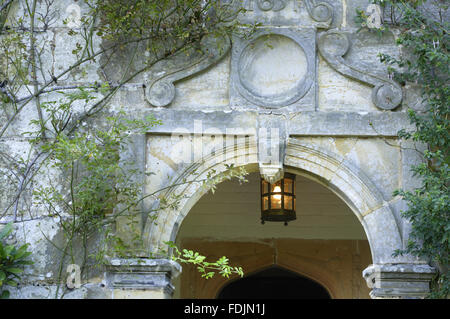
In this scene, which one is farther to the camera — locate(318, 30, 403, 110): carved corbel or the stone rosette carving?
the stone rosette carving

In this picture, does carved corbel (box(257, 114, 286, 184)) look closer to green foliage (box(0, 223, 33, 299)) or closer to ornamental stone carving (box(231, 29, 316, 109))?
ornamental stone carving (box(231, 29, 316, 109))

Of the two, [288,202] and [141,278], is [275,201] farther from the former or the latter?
[141,278]

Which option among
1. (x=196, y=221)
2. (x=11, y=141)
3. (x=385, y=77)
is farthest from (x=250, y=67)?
(x=196, y=221)

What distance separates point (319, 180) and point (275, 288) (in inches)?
212

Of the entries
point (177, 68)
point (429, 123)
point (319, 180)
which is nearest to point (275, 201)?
point (319, 180)

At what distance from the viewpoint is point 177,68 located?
619 centimetres

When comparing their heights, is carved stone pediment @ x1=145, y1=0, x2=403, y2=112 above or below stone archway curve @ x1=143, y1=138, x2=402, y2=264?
above

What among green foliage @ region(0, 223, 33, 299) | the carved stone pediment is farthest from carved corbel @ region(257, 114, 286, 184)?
green foliage @ region(0, 223, 33, 299)

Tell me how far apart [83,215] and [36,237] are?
0.38 meters

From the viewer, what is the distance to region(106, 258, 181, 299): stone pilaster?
18.9ft

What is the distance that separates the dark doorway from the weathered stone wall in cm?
457

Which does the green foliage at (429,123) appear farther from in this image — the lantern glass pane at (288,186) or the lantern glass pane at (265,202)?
the lantern glass pane at (265,202)

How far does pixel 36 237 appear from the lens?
600 centimetres

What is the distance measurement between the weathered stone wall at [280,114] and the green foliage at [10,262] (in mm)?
89
